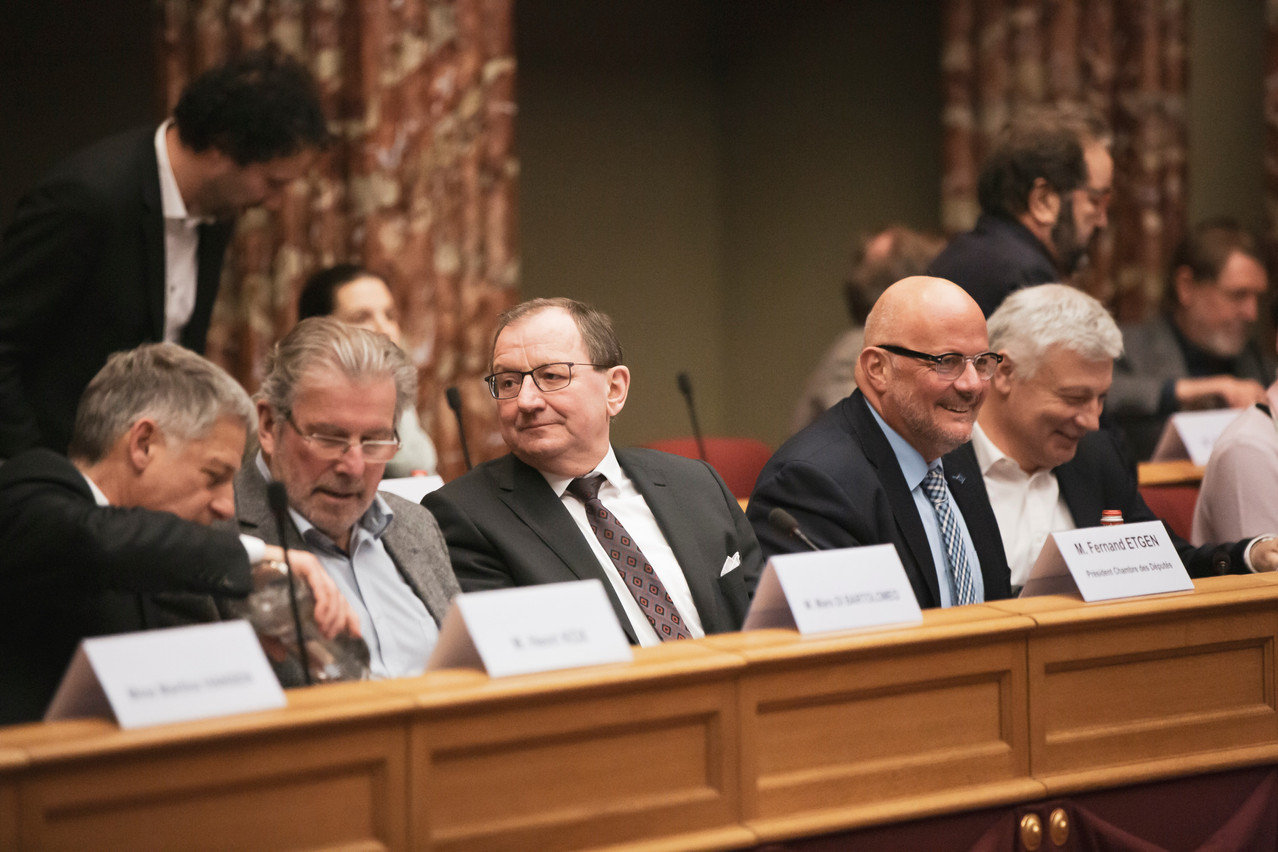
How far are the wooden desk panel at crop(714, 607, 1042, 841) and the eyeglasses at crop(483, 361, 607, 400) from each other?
77 centimetres

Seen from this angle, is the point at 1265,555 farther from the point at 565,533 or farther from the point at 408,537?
the point at 408,537

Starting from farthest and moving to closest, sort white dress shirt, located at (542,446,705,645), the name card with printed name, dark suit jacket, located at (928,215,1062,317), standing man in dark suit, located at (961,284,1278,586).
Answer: dark suit jacket, located at (928,215,1062,317), standing man in dark suit, located at (961,284,1278,586), white dress shirt, located at (542,446,705,645), the name card with printed name

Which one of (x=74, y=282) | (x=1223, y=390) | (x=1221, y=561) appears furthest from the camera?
(x=1223, y=390)

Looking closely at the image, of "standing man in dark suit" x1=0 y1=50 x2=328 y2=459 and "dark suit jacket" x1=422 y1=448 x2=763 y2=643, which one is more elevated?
"standing man in dark suit" x1=0 y1=50 x2=328 y2=459

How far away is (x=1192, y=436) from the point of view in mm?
4047

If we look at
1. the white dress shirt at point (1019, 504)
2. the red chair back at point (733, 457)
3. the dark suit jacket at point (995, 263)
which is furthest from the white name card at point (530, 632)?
the red chair back at point (733, 457)

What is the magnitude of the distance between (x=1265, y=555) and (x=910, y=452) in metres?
0.72

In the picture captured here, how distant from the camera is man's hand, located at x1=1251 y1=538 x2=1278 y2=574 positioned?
271 cm

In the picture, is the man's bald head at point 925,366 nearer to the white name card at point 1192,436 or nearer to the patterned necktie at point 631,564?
the patterned necktie at point 631,564

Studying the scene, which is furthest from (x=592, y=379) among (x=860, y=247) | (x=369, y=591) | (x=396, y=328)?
(x=860, y=247)

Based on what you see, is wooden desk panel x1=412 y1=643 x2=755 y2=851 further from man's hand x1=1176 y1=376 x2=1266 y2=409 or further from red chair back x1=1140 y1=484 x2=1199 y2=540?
man's hand x1=1176 y1=376 x2=1266 y2=409

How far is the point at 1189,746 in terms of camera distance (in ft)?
7.26

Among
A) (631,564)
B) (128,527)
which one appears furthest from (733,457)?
(128,527)

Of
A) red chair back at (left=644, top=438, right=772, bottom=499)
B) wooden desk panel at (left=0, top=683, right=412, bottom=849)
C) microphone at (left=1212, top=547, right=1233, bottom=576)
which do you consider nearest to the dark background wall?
red chair back at (left=644, top=438, right=772, bottom=499)
